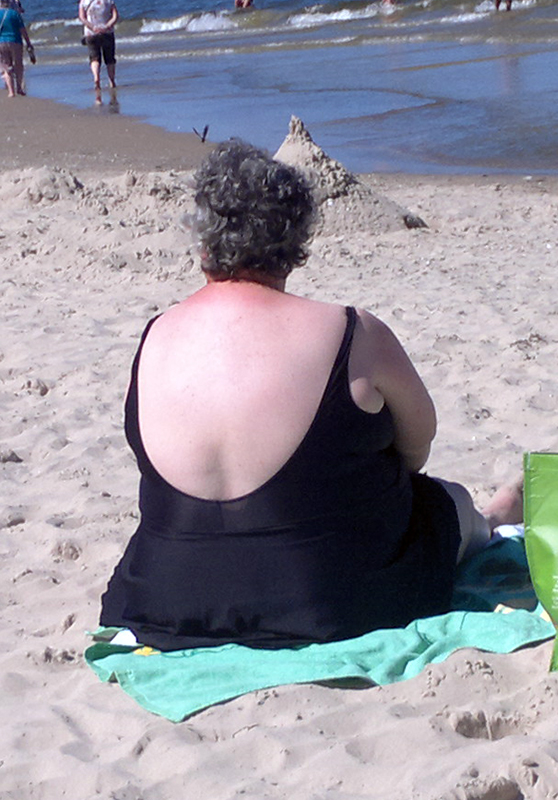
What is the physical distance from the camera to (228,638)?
9.48 feet

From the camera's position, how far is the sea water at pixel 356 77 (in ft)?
39.7

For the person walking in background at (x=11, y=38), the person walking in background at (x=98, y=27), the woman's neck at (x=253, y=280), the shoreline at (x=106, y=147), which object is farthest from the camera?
the person walking in background at (x=98, y=27)

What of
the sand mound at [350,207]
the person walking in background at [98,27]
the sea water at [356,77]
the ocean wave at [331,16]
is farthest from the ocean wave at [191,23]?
the sand mound at [350,207]

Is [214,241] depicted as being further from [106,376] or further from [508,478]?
[106,376]

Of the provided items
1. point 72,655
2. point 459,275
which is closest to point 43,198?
point 459,275

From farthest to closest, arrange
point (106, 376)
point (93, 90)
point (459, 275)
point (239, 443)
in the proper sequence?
point (93, 90)
point (459, 275)
point (106, 376)
point (239, 443)

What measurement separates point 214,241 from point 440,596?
42.3 inches

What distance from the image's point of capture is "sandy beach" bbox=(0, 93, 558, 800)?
8.00 feet

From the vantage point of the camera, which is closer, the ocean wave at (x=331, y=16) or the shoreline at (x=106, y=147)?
the shoreline at (x=106, y=147)

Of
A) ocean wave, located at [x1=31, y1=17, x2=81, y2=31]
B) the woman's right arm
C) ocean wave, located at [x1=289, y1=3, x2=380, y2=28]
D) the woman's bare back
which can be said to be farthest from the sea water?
the woman's bare back

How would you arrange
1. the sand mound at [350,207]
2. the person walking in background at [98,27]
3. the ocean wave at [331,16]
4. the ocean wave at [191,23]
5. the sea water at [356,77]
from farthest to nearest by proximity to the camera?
the ocean wave at [191,23] → the ocean wave at [331,16] → the person walking in background at [98,27] → the sea water at [356,77] → the sand mound at [350,207]

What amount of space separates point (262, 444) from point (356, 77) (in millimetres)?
16196

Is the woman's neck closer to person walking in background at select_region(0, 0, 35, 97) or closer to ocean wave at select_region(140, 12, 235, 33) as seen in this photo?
person walking in background at select_region(0, 0, 35, 97)

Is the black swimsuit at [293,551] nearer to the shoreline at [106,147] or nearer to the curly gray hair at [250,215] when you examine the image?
the curly gray hair at [250,215]
